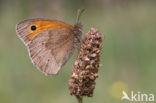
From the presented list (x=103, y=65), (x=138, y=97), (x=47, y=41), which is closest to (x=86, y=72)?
(x=47, y=41)

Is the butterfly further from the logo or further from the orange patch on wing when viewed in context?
the logo

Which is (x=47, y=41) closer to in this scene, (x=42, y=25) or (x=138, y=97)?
(x=42, y=25)

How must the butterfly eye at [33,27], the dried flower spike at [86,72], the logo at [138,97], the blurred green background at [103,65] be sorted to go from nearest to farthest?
the dried flower spike at [86,72] < the butterfly eye at [33,27] < the logo at [138,97] < the blurred green background at [103,65]

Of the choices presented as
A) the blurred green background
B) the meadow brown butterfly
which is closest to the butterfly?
the meadow brown butterfly

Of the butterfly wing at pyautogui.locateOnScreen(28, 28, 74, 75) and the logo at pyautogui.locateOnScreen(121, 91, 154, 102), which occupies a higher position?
the butterfly wing at pyautogui.locateOnScreen(28, 28, 74, 75)

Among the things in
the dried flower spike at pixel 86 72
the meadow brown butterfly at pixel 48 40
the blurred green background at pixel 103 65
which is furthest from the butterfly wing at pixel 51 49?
the blurred green background at pixel 103 65

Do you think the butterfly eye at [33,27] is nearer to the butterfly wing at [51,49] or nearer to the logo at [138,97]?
the butterfly wing at [51,49]

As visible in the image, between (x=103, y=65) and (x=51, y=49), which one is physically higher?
(x=51, y=49)
